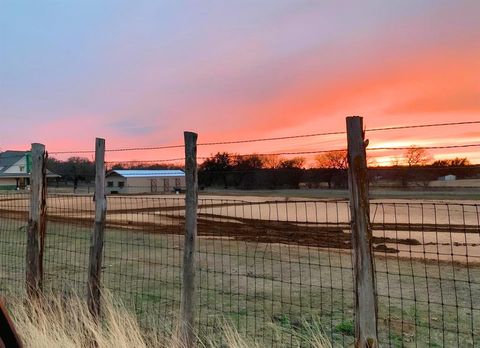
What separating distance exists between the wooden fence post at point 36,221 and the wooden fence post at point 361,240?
3993 millimetres

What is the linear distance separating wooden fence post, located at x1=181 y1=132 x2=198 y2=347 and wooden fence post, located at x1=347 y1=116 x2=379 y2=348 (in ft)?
4.82

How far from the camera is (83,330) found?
4.40m

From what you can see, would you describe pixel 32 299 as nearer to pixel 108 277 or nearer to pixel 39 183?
pixel 39 183

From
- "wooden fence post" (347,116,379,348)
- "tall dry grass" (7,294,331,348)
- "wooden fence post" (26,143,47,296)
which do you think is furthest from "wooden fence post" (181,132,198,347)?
"wooden fence post" (26,143,47,296)

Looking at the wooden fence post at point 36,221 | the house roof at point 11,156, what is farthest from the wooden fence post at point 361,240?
the house roof at point 11,156

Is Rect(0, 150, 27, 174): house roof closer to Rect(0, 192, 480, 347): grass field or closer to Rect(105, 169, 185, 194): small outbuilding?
Rect(0, 192, 480, 347): grass field

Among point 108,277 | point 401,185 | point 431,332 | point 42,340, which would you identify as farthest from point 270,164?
point 42,340

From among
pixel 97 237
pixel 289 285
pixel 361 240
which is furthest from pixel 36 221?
pixel 289 285

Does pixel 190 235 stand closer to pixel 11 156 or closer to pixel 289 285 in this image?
pixel 289 285

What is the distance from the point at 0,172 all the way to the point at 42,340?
67371mm

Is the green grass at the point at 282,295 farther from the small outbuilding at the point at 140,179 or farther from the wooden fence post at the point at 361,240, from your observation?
the small outbuilding at the point at 140,179

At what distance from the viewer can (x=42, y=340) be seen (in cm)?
396

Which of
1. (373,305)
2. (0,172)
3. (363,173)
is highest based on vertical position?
(0,172)

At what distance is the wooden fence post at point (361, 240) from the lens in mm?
3223
